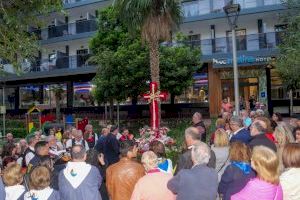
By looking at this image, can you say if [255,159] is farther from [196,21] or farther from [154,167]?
[196,21]

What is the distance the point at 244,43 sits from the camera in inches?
1027

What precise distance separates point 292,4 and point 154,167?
1958cm

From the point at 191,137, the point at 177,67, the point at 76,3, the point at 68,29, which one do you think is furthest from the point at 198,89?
the point at 191,137

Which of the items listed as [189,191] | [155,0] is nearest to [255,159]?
[189,191]

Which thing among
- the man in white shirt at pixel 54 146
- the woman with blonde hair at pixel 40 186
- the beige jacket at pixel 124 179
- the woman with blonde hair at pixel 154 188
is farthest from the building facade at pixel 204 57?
the woman with blonde hair at pixel 154 188

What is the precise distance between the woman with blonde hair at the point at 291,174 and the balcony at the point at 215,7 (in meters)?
22.3

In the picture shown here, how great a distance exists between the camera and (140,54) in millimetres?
22203

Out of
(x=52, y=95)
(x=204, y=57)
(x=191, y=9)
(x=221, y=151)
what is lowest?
(x=221, y=151)

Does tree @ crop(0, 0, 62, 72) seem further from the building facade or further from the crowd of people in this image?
the building facade

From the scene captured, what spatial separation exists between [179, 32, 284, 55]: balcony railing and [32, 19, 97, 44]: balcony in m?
8.59

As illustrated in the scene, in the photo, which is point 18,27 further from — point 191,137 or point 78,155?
point 191,137

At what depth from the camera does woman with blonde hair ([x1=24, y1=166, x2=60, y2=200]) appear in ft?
17.8

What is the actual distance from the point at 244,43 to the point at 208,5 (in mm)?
3956

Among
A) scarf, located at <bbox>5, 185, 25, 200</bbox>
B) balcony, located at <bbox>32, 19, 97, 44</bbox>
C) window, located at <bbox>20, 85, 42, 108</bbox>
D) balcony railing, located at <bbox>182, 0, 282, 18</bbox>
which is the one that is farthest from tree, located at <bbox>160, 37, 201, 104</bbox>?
window, located at <bbox>20, 85, 42, 108</bbox>
